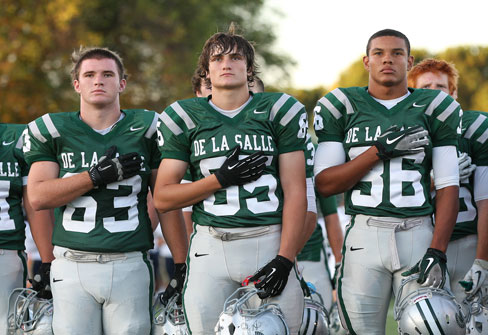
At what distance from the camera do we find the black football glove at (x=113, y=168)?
388 centimetres

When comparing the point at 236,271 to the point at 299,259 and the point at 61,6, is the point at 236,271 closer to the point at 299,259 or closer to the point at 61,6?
the point at 299,259

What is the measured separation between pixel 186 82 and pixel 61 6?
4.07 m

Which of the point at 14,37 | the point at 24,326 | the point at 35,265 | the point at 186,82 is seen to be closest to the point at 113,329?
the point at 24,326

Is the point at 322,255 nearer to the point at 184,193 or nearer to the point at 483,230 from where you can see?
the point at 483,230

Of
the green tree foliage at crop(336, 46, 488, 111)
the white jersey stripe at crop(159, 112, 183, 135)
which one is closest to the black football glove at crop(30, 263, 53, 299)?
the white jersey stripe at crop(159, 112, 183, 135)

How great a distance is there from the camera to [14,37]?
48.5ft

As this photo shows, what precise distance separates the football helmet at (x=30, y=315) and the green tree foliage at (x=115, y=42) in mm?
10664

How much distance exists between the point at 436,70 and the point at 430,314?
2217 millimetres

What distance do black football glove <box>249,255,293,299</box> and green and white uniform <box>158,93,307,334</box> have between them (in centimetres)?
9

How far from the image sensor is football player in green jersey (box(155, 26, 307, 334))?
11.7ft

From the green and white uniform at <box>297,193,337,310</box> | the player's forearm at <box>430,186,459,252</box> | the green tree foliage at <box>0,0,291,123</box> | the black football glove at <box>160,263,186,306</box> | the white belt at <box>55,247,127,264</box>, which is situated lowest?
the green and white uniform at <box>297,193,337,310</box>

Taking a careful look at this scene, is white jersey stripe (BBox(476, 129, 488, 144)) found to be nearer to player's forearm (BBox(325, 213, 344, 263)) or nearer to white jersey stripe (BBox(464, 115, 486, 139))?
white jersey stripe (BBox(464, 115, 486, 139))

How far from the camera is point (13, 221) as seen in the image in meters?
4.67

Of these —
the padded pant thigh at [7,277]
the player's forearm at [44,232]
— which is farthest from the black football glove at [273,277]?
the padded pant thigh at [7,277]
